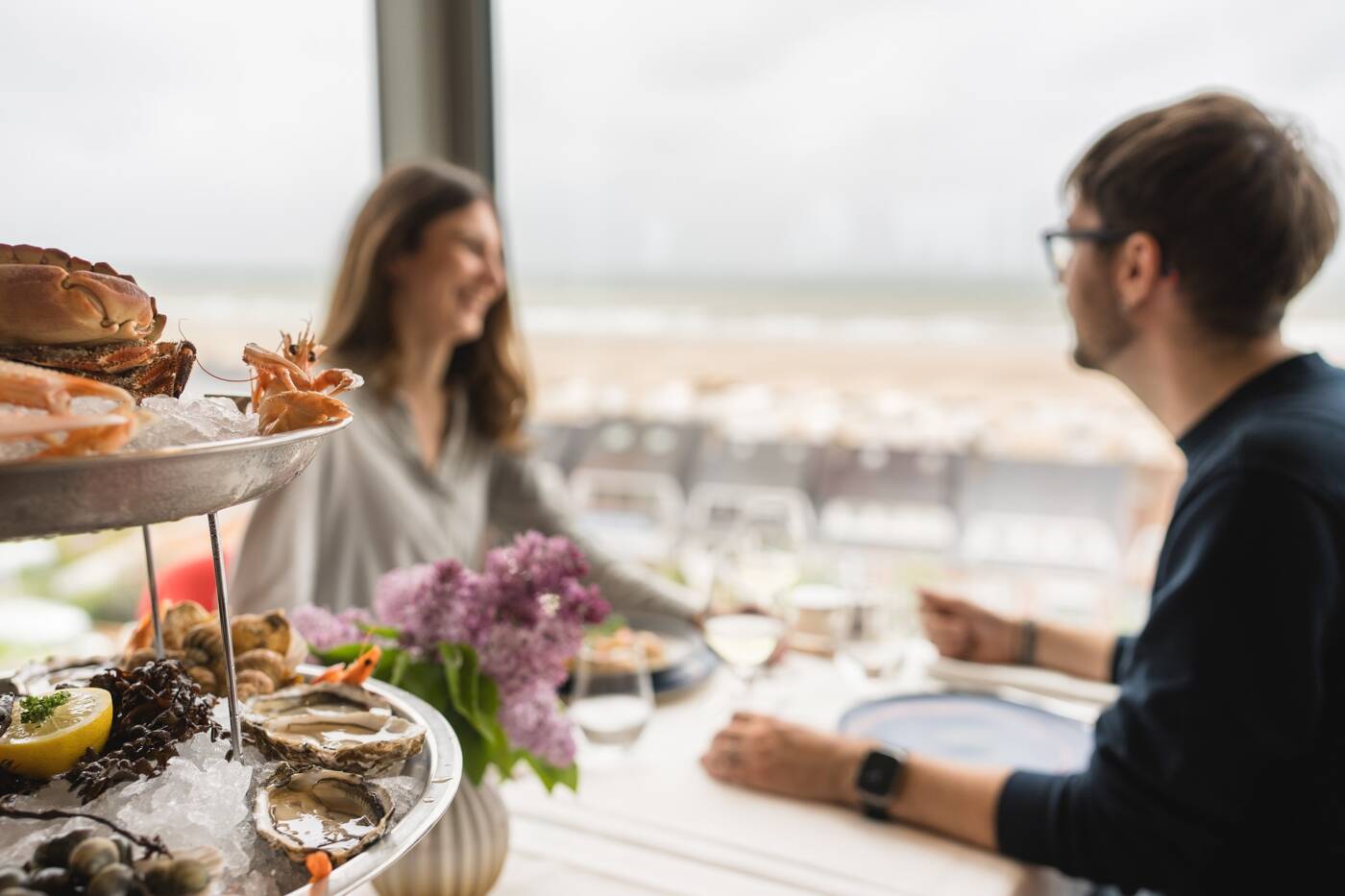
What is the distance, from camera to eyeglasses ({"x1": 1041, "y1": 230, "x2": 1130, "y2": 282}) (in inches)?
50.7

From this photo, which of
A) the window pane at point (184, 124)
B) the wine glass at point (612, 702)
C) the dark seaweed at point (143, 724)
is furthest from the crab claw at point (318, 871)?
the window pane at point (184, 124)

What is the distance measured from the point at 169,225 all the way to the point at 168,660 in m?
2.09

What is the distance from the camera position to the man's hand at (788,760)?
1.08 metres

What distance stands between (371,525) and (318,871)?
4.75 ft

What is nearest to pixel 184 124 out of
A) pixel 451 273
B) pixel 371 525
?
pixel 451 273

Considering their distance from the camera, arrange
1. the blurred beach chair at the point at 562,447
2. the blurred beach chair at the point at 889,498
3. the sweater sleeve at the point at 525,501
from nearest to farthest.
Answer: the sweater sleeve at the point at 525,501 → the blurred beach chair at the point at 889,498 → the blurred beach chair at the point at 562,447

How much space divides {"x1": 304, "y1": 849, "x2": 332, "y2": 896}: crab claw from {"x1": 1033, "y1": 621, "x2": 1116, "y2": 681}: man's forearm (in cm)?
133

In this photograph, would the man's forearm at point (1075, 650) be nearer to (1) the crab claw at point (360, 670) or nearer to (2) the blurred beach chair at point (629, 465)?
(1) the crab claw at point (360, 670)

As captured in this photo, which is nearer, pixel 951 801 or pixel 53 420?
pixel 53 420

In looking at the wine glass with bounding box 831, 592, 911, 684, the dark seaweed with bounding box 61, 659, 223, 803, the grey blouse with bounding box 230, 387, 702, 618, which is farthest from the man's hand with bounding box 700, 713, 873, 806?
the dark seaweed with bounding box 61, 659, 223, 803

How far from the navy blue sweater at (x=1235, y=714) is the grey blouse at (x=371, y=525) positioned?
33.8 inches

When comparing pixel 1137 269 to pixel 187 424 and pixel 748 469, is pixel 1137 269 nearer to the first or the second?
pixel 187 424

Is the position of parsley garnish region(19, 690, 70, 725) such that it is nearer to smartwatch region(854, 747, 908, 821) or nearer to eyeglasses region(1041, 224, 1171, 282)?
smartwatch region(854, 747, 908, 821)

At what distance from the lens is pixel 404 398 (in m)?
1.92
